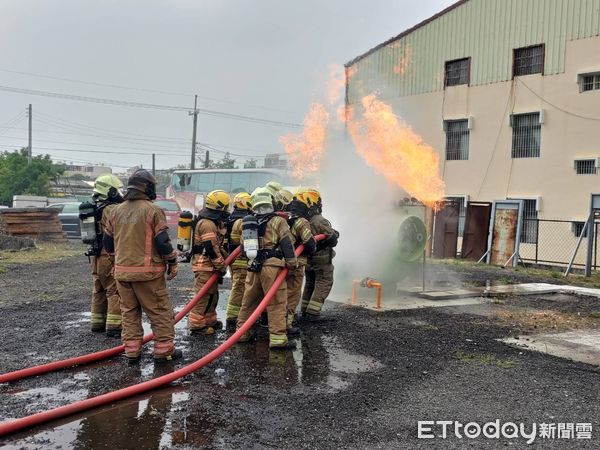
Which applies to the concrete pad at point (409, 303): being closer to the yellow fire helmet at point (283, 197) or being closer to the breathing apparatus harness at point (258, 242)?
the yellow fire helmet at point (283, 197)

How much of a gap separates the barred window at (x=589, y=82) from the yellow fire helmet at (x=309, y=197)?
13.0 meters

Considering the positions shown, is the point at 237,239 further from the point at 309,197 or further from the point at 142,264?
the point at 142,264

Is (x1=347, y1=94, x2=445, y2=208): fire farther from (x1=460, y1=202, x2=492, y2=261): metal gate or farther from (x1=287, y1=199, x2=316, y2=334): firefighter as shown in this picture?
(x1=460, y1=202, x2=492, y2=261): metal gate

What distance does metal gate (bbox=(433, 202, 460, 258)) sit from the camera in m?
18.4

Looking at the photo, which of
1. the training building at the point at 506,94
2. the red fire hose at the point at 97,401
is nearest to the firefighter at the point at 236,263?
the red fire hose at the point at 97,401

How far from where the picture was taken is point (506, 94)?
733 inches

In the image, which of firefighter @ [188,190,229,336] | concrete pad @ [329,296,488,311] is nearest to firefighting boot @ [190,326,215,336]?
firefighter @ [188,190,229,336]

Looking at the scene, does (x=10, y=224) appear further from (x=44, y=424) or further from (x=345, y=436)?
(x=345, y=436)

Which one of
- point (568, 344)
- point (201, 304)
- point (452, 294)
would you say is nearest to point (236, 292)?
Answer: point (201, 304)

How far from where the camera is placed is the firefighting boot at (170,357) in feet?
18.5

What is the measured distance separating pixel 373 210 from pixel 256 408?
6077 mm

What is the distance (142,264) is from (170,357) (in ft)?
3.57

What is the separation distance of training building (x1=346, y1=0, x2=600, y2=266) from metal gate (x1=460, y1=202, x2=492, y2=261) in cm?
152

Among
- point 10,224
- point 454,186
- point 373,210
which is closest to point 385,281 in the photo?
point 373,210
